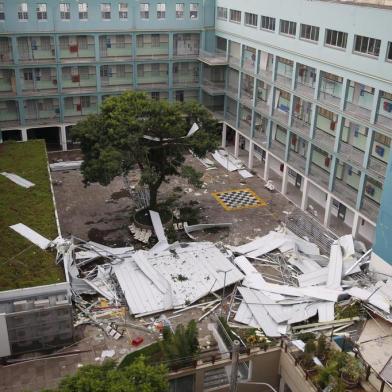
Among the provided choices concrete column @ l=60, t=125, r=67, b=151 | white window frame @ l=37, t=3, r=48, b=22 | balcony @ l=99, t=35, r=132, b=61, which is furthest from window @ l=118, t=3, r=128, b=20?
concrete column @ l=60, t=125, r=67, b=151

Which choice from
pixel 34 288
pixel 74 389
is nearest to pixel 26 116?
pixel 34 288

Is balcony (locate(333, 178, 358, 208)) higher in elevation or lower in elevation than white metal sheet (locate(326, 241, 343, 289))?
higher

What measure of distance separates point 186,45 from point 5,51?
16.2 m

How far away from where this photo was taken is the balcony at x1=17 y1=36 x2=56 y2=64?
142 feet

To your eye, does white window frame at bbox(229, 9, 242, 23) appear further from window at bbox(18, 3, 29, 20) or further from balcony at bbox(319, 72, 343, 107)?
window at bbox(18, 3, 29, 20)

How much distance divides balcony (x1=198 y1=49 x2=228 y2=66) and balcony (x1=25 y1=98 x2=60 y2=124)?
46.3 ft

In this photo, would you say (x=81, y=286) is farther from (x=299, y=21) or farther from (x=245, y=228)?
(x=299, y=21)

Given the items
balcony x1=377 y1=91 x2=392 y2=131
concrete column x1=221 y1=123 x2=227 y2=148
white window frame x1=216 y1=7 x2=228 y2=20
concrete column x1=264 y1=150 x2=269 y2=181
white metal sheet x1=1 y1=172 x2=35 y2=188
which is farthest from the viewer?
concrete column x1=221 y1=123 x2=227 y2=148

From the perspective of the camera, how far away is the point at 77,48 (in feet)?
147

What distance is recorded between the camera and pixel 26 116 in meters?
45.7

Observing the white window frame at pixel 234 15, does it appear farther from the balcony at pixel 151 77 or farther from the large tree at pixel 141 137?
the large tree at pixel 141 137

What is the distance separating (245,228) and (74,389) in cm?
2183

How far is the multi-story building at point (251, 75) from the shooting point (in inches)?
1186

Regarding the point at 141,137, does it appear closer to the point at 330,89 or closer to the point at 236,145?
the point at 330,89
